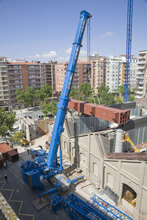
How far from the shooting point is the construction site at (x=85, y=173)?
18.1 meters

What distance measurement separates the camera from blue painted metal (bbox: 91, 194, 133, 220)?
57.8 ft

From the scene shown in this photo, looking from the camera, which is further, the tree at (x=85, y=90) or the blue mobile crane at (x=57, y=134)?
the tree at (x=85, y=90)

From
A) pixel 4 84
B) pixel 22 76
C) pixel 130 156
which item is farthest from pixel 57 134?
pixel 22 76

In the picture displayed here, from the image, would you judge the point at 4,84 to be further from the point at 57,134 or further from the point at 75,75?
the point at 57,134

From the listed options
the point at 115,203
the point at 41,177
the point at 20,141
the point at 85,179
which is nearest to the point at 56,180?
the point at 41,177

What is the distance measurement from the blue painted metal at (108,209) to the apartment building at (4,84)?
208 ft

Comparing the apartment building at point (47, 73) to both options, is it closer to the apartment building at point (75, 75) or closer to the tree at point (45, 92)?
the apartment building at point (75, 75)

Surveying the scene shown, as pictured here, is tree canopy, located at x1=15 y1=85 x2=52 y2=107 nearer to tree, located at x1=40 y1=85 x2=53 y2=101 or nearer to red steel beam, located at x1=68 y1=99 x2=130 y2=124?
tree, located at x1=40 y1=85 x2=53 y2=101

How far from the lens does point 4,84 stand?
71812mm

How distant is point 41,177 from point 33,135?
59.9ft

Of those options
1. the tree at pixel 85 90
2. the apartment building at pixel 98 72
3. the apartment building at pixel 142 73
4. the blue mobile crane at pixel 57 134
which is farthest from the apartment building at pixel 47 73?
the blue mobile crane at pixel 57 134

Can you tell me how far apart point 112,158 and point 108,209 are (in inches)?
227

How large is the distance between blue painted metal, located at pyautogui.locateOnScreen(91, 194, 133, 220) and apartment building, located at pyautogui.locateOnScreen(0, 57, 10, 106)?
2491 inches

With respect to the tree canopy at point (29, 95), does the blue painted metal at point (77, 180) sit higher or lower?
lower
